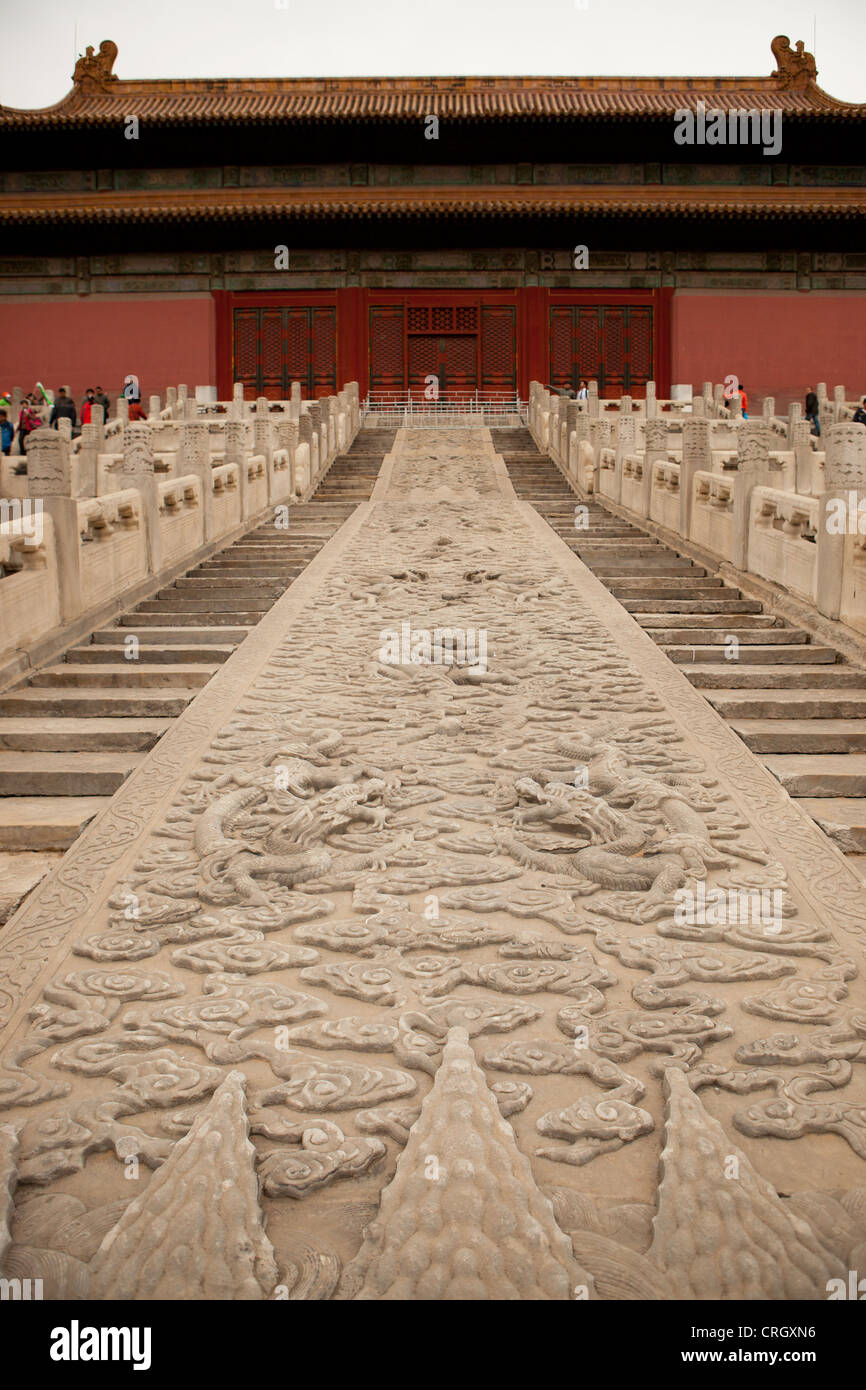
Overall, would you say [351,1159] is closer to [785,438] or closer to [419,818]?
[419,818]

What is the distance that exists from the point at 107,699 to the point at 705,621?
151 inches

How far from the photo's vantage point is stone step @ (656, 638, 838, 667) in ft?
21.9

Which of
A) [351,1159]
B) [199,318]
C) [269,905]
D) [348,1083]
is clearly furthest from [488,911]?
[199,318]

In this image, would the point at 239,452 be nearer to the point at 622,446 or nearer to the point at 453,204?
the point at 622,446

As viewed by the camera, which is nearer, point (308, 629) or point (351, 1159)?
point (351, 1159)

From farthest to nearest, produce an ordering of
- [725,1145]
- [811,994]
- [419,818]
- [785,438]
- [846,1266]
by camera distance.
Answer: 1. [785,438]
2. [419,818]
3. [811,994]
4. [725,1145]
5. [846,1266]

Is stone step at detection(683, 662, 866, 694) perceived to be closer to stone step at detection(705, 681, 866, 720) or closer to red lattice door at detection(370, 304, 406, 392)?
stone step at detection(705, 681, 866, 720)

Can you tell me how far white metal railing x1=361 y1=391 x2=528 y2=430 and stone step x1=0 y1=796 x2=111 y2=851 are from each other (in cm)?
1859

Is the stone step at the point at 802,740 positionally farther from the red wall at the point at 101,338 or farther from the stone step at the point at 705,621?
the red wall at the point at 101,338

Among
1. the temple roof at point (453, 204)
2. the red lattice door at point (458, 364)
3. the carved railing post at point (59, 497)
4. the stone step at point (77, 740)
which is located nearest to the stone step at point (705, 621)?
the stone step at point (77, 740)

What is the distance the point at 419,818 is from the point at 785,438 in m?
15.5

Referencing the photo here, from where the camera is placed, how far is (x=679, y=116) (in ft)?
82.4

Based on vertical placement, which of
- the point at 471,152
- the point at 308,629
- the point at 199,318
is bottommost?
the point at 308,629

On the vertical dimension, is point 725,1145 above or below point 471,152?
below
